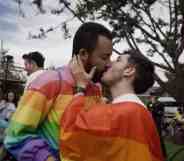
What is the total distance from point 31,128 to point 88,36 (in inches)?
24.4

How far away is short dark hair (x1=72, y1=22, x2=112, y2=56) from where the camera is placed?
9.43ft

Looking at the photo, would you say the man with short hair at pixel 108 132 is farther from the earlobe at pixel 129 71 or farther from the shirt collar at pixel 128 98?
the earlobe at pixel 129 71

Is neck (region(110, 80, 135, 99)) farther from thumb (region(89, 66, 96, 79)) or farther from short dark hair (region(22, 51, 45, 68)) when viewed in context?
short dark hair (region(22, 51, 45, 68))

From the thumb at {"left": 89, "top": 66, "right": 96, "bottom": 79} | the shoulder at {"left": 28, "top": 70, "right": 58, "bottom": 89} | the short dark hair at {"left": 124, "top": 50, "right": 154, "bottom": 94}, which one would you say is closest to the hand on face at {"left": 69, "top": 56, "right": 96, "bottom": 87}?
the thumb at {"left": 89, "top": 66, "right": 96, "bottom": 79}

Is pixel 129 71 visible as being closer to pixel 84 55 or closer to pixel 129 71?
pixel 129 71

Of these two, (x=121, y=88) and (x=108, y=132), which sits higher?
(x=121, y=88)

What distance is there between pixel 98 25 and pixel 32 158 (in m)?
0.86

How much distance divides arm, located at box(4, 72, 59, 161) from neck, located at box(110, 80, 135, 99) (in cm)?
34

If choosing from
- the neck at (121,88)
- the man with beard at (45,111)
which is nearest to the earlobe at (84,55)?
the man with beard at (45,111)

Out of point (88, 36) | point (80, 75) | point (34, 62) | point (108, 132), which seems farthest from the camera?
point (34, 62)

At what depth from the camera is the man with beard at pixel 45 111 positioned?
2.62 metres

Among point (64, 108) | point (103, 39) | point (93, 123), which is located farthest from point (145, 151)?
point (103, 39)

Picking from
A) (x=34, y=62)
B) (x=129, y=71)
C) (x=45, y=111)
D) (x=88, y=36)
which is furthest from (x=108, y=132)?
(x=34, y=62)

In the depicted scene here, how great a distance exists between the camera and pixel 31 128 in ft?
8.67
